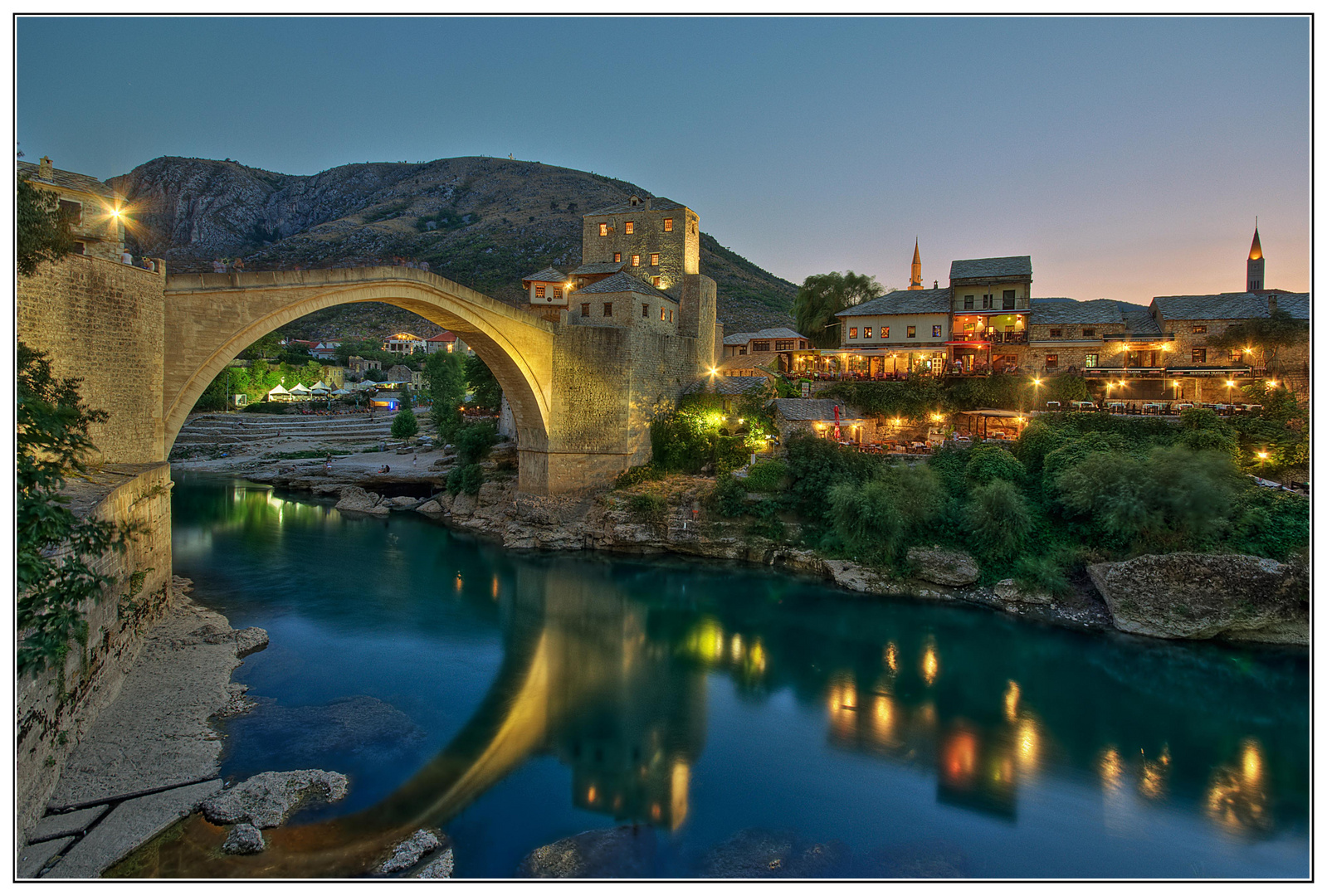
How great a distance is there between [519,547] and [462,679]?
785 cm

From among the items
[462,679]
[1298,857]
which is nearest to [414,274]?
[462,679]

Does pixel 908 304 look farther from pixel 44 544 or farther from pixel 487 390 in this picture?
pixel 44 544

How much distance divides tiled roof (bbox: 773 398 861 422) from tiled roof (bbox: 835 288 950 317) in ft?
15.8

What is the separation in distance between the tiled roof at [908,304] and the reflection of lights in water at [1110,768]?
631 inches

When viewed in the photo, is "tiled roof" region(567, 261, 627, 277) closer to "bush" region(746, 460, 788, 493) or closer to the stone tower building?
"bush" region(746, 460, 788, 493)

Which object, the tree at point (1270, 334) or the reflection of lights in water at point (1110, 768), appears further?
the tree at point (1270, 334)

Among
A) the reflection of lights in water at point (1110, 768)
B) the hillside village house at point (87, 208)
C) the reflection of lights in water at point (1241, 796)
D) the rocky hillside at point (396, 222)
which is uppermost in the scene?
the rocky hillside at point (396, 222)

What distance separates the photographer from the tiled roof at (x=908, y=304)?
74.5 ft

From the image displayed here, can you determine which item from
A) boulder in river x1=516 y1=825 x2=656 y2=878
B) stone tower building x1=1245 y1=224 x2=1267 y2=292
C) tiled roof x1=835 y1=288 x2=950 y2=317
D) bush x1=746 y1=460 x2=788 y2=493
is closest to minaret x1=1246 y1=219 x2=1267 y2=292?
stone tower building x1=1245 y1=224 x2=1267 y2=292

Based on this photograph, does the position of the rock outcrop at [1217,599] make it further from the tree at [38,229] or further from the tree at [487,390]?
the tree at [487,390]

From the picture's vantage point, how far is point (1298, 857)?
7.23 metres

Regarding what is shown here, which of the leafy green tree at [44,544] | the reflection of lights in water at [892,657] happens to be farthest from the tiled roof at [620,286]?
the leafy green tree at [44,544]

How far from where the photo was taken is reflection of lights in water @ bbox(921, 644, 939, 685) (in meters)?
11.4

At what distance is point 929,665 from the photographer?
11773 mm
